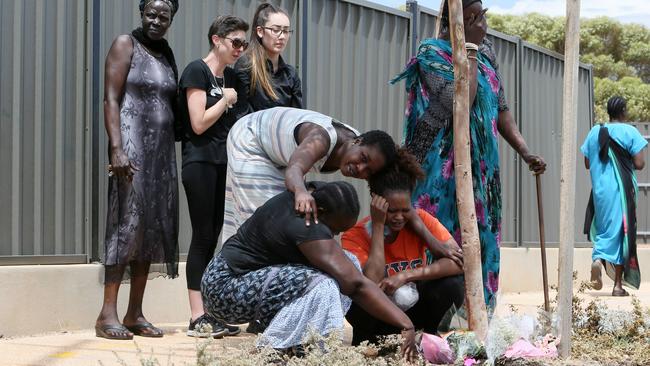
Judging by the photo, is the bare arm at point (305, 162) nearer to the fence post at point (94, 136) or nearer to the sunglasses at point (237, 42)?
the sunglasses at point (237, 42)

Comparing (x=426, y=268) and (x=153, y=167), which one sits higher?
(x=153, y=167)

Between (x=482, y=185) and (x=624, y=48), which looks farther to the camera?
(x=624, y=48)

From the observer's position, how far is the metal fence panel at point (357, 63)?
26.9ft

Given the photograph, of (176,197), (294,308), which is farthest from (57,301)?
(294,308)

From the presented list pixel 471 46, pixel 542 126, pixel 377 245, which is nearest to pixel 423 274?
pixel 377 245

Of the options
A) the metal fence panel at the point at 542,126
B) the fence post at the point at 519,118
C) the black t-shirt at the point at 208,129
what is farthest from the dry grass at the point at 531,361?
the metal fence panel at the point at 542,126

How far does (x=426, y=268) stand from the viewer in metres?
5.03

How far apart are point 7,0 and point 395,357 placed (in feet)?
10.2

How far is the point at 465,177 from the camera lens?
464 cm

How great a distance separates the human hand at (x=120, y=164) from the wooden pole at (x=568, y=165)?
7.43 ft

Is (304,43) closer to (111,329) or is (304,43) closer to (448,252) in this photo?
(111,329)

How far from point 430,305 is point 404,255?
0.27 m

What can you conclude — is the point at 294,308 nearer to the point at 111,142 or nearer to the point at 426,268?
the point at 426,268

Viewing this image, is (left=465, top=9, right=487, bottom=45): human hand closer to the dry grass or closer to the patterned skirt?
the dry grass
